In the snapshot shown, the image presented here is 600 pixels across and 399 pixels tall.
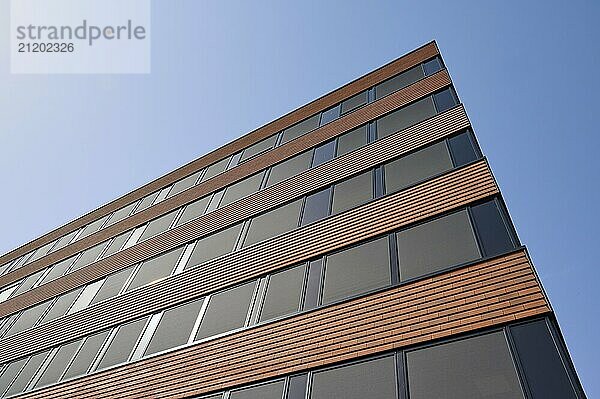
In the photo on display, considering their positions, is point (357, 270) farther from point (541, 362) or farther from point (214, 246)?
point (214, 246)

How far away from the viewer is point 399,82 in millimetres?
16516

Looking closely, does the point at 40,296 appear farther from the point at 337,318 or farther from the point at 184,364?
the point at 337,318

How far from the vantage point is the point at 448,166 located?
10.5 meters

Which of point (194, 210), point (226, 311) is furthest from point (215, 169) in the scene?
point (226, 311)

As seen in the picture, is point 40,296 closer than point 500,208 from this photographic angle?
No

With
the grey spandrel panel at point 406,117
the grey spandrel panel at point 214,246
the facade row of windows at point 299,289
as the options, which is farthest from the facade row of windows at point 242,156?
the facade row of windows at point 299,289

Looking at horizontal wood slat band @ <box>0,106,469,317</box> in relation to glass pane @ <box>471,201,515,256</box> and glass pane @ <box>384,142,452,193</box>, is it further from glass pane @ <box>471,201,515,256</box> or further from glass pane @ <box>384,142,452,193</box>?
glass pane @ <box>471,201,515,256</box>

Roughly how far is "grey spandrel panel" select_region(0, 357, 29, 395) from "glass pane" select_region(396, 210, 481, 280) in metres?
12.3

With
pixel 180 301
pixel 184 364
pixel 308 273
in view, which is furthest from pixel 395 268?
pixel 180 301

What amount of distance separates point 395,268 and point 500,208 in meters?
2.29

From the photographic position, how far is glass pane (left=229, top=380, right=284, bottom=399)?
7.71 metres

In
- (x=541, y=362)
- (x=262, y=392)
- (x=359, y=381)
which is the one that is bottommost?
(x=541, y=362)

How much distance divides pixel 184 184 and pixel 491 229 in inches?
630

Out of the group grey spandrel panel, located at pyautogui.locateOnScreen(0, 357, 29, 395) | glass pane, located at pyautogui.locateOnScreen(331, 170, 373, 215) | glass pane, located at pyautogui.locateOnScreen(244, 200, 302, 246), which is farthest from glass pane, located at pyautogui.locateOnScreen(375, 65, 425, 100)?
grey spandrel panel, located at pyautogui.locateOnScreen(0, 357, 29, 395)
